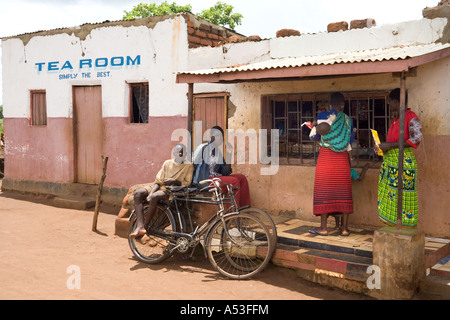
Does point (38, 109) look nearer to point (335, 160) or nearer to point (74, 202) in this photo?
point (74, 202)

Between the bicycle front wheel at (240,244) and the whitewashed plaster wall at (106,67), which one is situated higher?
the whitewashed plaster wall at (106,67)

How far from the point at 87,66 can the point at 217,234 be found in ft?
21.3

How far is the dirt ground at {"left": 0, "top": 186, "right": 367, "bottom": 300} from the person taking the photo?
16.7ft

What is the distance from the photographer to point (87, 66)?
35.8ft

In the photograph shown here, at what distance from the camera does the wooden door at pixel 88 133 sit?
1091cm

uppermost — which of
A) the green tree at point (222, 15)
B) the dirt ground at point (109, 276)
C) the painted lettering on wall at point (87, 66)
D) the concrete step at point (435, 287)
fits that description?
the green tree at point (222, 15)

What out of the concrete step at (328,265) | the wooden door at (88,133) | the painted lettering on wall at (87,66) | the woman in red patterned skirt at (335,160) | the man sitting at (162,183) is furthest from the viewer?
the wooden door at (88,133)

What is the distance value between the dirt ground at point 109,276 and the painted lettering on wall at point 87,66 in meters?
3.92

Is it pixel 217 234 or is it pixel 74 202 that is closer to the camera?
pixel 217 234

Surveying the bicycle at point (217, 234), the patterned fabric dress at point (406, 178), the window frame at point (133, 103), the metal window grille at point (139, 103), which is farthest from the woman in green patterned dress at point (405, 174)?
the metal window grille at point (139, 103)

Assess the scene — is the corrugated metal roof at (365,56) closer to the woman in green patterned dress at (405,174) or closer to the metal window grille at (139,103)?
the woman in green patterned dress at (405,174)

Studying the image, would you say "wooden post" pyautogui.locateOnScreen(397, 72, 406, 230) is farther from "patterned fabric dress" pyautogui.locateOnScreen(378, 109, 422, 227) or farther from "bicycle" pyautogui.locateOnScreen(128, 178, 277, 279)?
"bicycle" pyautogui.locateOnScreen(128, 178, 277, 279)

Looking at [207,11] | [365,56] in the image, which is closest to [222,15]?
[207,11]

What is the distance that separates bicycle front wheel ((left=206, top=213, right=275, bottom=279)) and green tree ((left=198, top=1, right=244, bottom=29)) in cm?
2387
